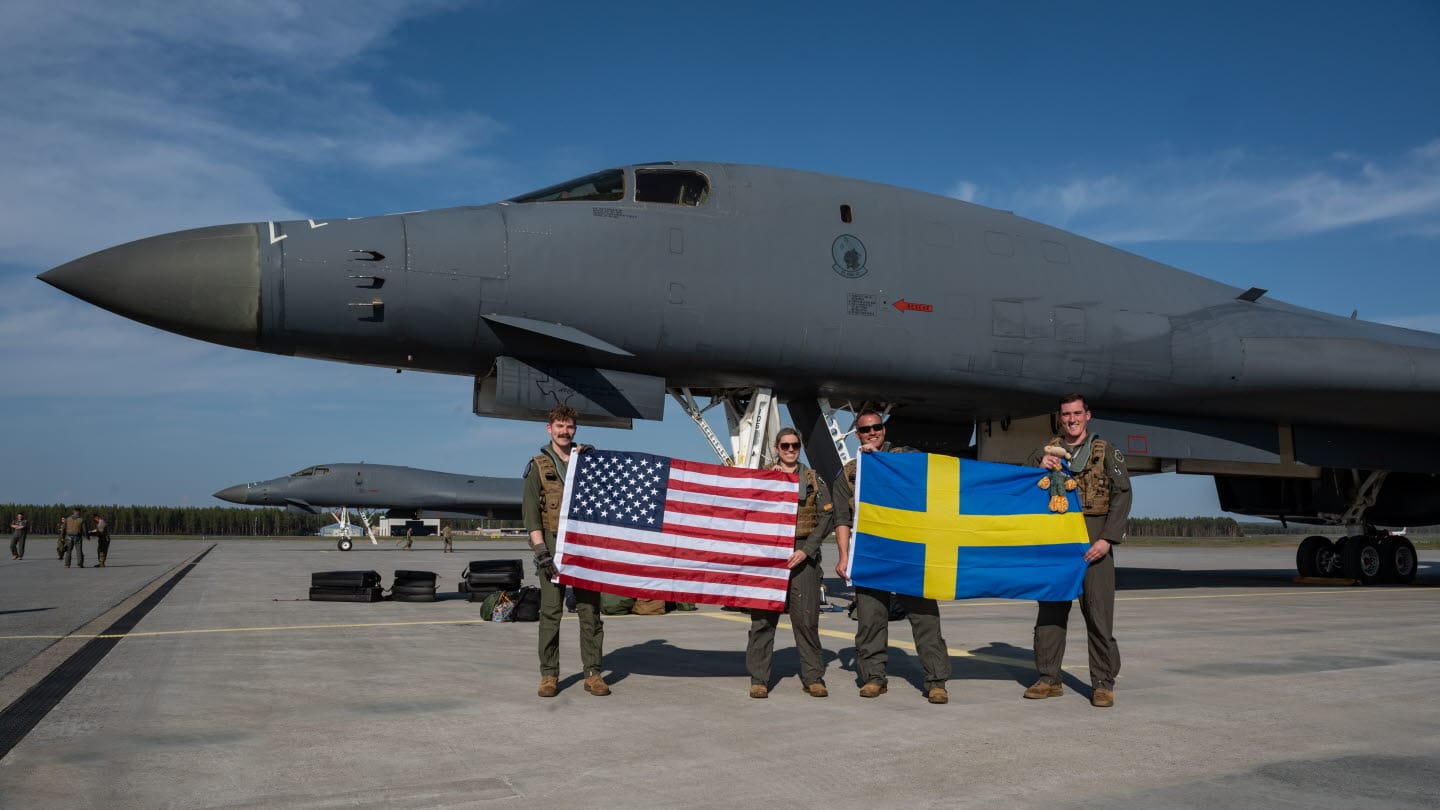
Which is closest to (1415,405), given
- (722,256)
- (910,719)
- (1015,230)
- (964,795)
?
(1015,230)

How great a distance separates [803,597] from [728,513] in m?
0.85

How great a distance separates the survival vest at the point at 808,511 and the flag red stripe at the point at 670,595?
1.79 ft

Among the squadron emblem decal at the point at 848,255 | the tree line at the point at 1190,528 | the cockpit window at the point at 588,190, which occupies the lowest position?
the tree line at the point at 1190,528

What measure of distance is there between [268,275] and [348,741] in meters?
5.39

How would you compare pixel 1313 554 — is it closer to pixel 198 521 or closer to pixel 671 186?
pixel 671 186

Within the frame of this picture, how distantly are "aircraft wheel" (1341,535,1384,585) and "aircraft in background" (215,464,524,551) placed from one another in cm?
3414

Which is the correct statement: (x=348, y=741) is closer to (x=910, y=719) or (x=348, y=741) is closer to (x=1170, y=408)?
(x=910, y=719)

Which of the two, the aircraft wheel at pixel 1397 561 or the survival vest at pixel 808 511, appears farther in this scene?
the aircraft wheel at pixel 1397 561

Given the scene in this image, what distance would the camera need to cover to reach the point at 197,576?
20297 millimetres

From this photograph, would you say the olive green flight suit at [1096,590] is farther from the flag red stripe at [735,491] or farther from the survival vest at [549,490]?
the survival vest at [549,490]

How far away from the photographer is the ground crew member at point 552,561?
647cm

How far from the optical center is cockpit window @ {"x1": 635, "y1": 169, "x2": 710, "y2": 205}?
10.6 m

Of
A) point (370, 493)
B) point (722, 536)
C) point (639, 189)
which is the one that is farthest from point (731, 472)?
point (370, 493)

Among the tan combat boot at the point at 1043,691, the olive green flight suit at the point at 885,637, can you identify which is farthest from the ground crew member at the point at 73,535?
the tan combat boot at the point at 1043,691
